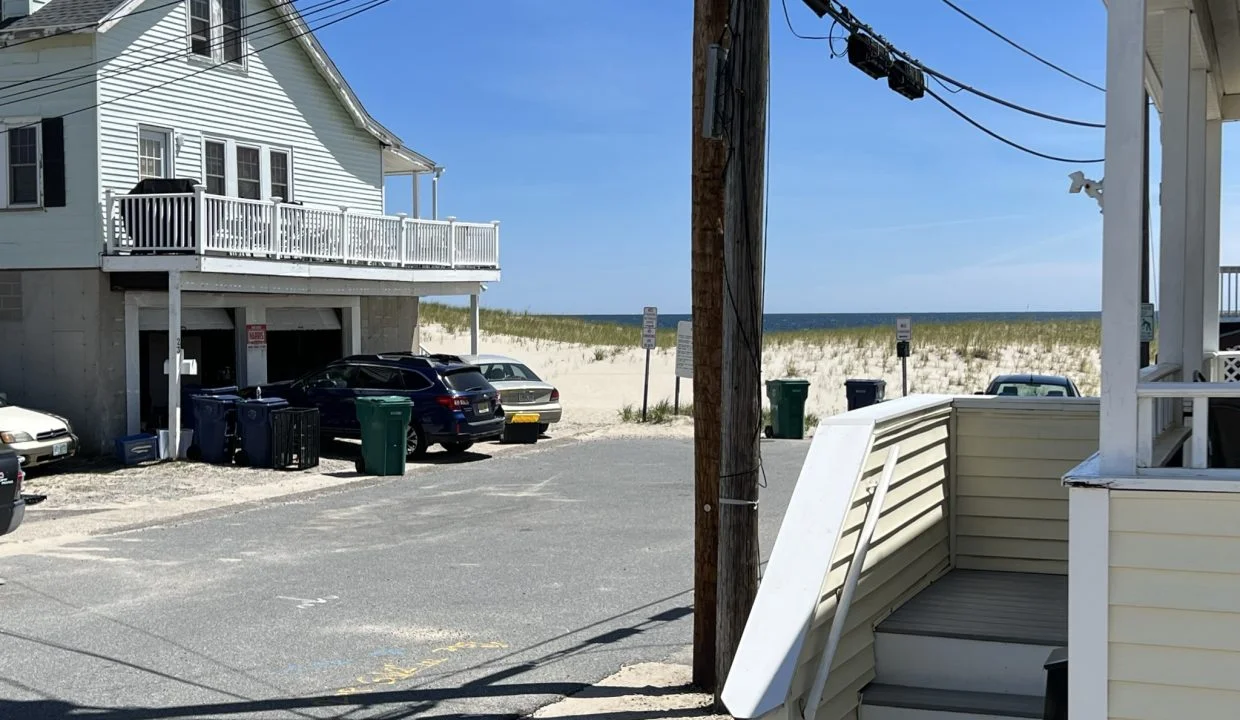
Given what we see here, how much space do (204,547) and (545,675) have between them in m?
6.17

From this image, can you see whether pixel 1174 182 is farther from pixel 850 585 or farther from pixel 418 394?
pixel 418 394

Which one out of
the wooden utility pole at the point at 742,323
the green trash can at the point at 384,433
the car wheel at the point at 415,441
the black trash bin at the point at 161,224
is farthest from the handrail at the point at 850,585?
the black trash bin at the point at 161,224

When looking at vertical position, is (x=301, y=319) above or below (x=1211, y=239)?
below

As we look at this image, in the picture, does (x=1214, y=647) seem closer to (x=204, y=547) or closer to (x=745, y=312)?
(x=745, y=312)

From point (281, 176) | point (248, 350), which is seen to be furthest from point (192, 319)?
point (281, 176)

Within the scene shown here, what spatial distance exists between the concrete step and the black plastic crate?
46.0 ft

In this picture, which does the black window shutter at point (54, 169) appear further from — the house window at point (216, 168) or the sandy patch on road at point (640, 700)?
the sandy patch on road at point (640, 700)

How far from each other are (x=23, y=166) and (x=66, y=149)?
1072 millimetres

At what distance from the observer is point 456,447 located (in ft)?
70.3

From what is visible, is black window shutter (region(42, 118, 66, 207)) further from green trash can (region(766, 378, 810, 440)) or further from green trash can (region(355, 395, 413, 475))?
green trash can (region(766, 378, 810, 440))

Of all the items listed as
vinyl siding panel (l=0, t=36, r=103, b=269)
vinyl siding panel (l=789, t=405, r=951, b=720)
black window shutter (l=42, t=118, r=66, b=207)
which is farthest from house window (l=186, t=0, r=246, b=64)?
vinyl siding panel (l=789, t=405, r=951, b=720)

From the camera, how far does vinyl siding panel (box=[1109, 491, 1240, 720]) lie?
14.9 feet

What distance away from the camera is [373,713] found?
286 inches

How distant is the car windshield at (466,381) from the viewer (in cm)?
2052
